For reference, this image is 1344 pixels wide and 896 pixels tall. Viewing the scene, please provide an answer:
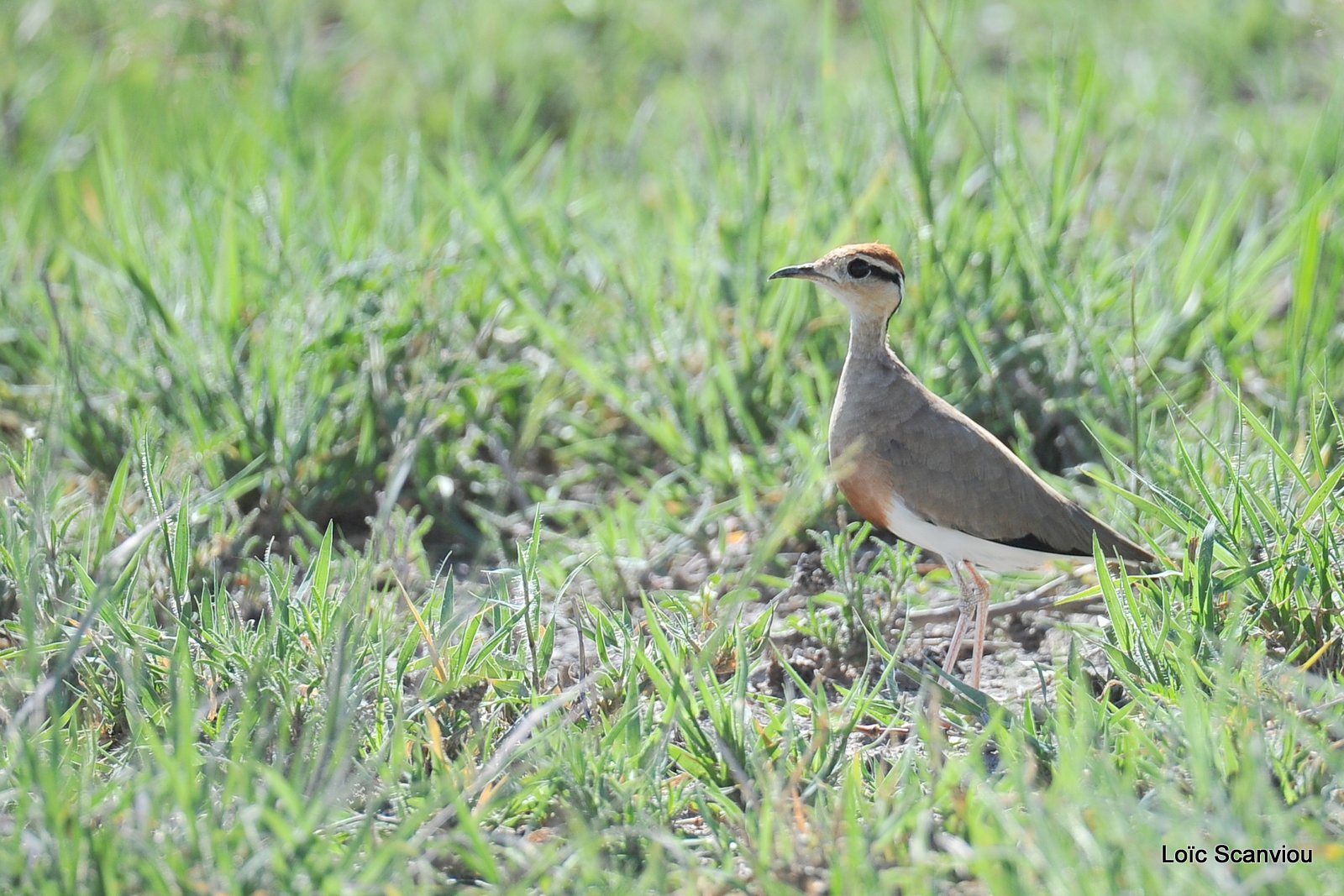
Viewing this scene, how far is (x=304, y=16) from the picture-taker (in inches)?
252

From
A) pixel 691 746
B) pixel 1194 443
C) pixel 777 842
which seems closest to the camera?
pixel 777 842

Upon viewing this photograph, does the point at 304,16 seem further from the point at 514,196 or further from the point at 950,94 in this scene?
the point at 950,94

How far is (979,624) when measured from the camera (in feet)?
10.6

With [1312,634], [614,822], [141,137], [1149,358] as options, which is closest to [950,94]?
[1149,358]

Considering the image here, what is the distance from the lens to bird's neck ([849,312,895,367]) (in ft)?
11.5

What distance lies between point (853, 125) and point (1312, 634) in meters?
2.47

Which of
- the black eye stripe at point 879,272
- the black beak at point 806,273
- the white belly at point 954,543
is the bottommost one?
the white belly at point 954,543

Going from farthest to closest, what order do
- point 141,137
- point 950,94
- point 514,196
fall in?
point 141,137 < point 514,196 < point 950,94

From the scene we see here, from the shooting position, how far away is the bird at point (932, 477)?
3.25m

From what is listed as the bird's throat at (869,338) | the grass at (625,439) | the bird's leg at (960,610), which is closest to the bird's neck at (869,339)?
the bird's throat at (869,338)

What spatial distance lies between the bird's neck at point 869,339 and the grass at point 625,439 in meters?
0.37

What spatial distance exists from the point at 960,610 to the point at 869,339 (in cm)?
74

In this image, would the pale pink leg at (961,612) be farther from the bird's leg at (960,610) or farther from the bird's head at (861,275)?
the bird's head at (861,275)

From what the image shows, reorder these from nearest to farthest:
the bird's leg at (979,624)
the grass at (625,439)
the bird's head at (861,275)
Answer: the grass at (625,439), the bird's leg at (979,624), the bird's head at (861,275)
